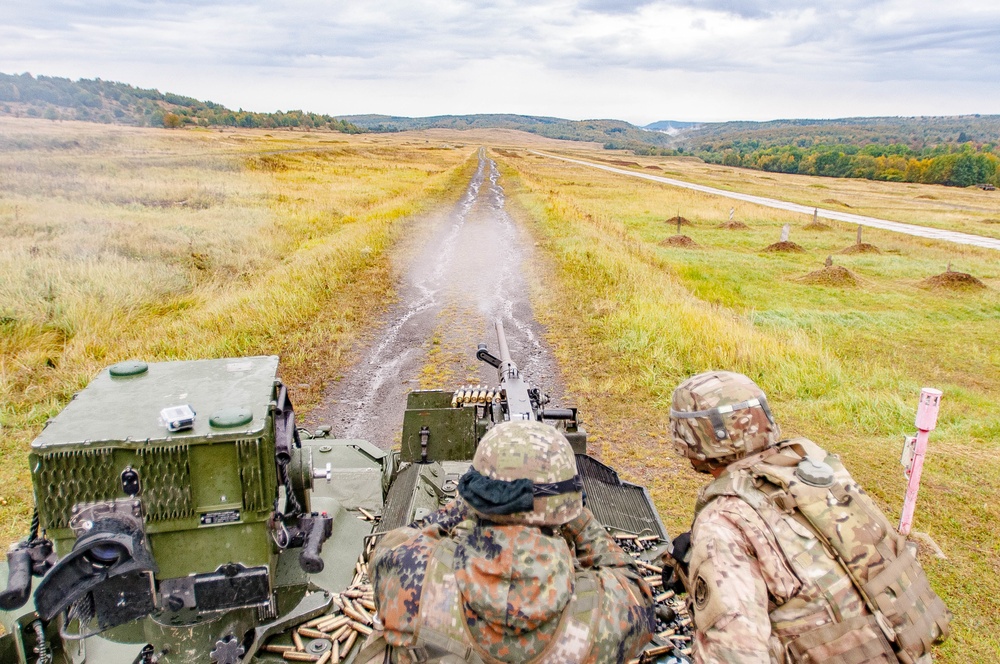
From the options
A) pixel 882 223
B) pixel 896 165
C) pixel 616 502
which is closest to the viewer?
pixel 616 502

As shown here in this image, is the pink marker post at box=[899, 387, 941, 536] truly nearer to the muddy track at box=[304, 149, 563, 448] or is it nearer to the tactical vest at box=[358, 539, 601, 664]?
the muddy track at box=[304, 149, 563, 448]

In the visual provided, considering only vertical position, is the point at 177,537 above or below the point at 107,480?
below

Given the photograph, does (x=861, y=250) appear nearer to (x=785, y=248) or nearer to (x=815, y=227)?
(x=785, y=248)

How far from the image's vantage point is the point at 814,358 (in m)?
10.2

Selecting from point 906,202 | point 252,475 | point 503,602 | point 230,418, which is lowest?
point 906,202

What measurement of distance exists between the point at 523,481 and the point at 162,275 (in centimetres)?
1391

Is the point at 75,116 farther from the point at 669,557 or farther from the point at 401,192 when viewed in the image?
the point at 669,557

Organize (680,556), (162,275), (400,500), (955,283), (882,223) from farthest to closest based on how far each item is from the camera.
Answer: (882,223) → (955,283) → (162,275) → (400,500) → (680,556)

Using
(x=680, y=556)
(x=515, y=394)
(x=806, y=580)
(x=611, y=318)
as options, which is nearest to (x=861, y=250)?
(x=611, y=318)

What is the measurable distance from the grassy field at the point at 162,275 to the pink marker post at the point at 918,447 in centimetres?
704

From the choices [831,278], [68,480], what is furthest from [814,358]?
[831,278]

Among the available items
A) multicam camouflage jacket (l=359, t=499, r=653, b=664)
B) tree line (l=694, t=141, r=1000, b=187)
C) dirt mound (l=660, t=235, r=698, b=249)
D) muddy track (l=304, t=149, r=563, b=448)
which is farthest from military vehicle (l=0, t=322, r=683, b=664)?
tree line (l=694, t=141, r=1000, b=187)

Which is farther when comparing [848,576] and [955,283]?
[955,283]

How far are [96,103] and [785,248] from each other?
2406 inches
